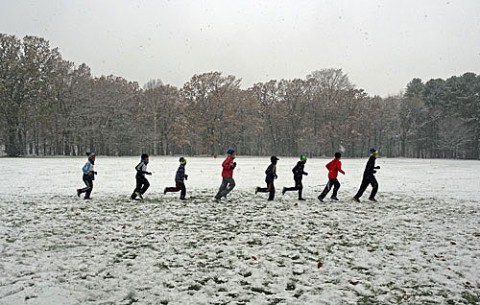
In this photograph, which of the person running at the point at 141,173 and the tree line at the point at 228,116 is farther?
the tree line at the point at 228,116

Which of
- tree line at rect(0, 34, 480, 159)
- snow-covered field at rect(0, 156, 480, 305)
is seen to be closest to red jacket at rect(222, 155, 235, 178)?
snow-covered field at rect(0, 156, 480, 305)

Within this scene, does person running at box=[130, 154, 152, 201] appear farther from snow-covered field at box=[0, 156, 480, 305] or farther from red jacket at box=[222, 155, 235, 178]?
red jacket at box=[222, 155, 235, 178]

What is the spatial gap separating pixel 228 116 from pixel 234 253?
5313 cm

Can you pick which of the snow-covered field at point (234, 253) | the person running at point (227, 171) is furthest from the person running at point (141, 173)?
the person running at point (227, 171)

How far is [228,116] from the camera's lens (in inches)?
2325

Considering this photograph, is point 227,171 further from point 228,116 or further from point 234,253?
point 228,116

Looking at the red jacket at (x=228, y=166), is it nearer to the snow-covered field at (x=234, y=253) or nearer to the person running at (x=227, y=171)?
the person running at (x=227, y=171)

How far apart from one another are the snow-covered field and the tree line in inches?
1643

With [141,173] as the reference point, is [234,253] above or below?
below

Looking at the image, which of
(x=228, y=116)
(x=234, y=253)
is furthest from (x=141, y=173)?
(x=228, y=116)

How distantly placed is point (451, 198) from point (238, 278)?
11161 millimetres

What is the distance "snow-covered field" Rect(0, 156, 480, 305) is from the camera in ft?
16.4

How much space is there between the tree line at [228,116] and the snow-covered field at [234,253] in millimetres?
41742

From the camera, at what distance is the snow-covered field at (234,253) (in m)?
5.01
